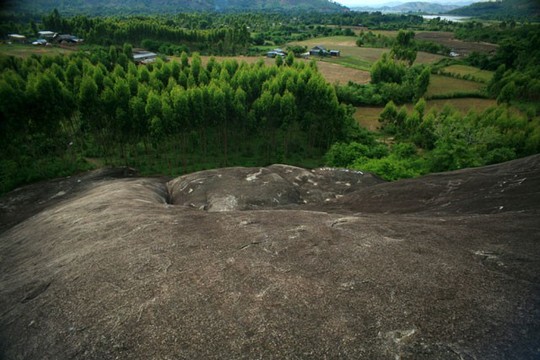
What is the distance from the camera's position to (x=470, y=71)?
8469 cm

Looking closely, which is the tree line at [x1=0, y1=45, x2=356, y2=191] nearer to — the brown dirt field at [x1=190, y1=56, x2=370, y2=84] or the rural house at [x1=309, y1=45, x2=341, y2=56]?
the brown dirt field at [x1=190, y1=56, x2=370, y2=84]

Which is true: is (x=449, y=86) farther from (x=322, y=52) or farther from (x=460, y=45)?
(x=460, y=45)

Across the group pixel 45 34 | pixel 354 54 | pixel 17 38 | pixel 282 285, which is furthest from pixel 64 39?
pixel 282 285

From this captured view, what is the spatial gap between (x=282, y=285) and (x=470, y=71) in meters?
99.0

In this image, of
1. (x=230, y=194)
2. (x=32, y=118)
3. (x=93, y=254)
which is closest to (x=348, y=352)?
(x=93, y=254)

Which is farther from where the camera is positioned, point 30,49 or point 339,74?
point 339,74

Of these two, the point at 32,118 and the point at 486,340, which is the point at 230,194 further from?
the point at 32,118

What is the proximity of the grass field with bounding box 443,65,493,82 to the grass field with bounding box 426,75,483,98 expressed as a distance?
16.5ft

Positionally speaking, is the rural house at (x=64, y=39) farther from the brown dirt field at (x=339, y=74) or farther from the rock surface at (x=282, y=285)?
the rock surface at (x=282, y=285)

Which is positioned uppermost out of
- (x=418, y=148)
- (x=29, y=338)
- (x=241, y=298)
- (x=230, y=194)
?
(x=241, y=298)

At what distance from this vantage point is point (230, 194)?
68.6ft

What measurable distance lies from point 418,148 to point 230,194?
117 feet

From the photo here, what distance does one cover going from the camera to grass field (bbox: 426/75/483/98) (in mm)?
68625

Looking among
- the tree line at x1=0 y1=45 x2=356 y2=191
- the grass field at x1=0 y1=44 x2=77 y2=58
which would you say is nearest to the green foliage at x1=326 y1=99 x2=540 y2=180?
the tree line at x1=0 y1=45 x2=356 y2=191
